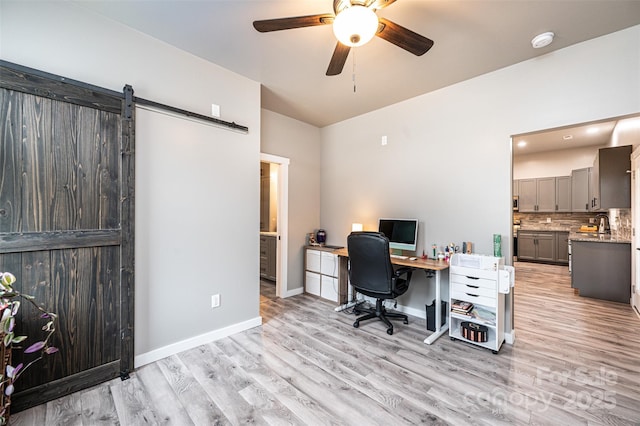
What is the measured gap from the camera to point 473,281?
263cm

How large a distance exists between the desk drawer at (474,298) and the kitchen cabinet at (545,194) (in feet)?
19.6

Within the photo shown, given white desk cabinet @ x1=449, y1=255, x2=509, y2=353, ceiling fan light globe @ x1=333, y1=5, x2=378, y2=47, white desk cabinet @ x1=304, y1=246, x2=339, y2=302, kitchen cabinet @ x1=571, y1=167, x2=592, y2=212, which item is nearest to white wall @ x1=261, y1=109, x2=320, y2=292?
white desk cabinet @ x1=304, y1=246, x2=339, y2=302

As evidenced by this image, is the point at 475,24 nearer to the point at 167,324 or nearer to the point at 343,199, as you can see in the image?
the point at 343,199

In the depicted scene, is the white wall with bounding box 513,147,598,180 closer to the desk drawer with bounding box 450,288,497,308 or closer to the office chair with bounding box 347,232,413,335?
the desk drawer with bounding box 450,288,497,308

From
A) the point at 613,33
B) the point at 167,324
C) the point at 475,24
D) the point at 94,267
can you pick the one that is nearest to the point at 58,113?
the point at 94,267

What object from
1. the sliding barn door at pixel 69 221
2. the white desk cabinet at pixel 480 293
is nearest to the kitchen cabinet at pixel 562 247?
the white desk cabinet at pixel 480 293

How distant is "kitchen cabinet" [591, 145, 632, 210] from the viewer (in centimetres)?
398

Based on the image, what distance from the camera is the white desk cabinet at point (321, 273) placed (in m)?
3.92

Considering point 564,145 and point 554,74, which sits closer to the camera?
point 554,74

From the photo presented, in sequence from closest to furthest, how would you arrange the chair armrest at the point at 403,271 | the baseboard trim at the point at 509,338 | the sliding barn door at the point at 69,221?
the sliding barn door at the point at 69,221
the baseboard trim at the point at 509,338
the chair armrest at the point at 403,271

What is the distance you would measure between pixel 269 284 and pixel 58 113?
374cm

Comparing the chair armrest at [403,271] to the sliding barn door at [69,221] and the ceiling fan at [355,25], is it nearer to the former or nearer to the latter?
the ceiling fan at [355,25]

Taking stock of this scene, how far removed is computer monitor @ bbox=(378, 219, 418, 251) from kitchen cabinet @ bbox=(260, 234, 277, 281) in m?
2.12

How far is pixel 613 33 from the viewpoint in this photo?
7.25 ft
